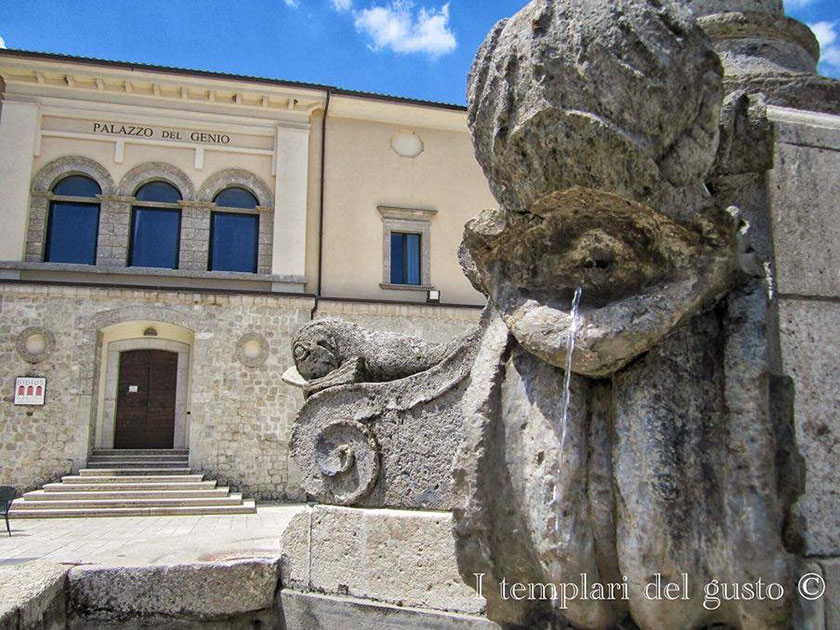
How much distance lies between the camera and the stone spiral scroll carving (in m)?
2.80

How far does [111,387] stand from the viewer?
15.8 m

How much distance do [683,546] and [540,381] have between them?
1.85 ft

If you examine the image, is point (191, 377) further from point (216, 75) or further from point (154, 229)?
point (216, 75)

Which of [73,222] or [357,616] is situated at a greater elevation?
[73,222]

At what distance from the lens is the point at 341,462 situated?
285cm

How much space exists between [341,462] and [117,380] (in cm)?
1477

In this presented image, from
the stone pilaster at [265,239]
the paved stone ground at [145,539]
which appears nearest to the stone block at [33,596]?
the paved stone ground at [145,539]

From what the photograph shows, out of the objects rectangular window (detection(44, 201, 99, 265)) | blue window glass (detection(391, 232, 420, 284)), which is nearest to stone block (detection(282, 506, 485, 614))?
blue window glass (detection(391, 232, 420, 284))

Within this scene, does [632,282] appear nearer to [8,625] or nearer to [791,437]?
[791,437]

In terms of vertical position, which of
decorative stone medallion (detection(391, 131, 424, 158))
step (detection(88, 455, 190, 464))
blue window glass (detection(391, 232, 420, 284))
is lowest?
step (detection(88, 455, 190, 464))

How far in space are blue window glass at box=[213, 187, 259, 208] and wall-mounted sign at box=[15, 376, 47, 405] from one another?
19.8 ft

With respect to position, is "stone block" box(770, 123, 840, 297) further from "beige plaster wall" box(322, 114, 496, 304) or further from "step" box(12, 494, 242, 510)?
"beige plaster wall" box(322, 114, 496, 304)

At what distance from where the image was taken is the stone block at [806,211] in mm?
2076

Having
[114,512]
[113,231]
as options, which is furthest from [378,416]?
[113,231]
